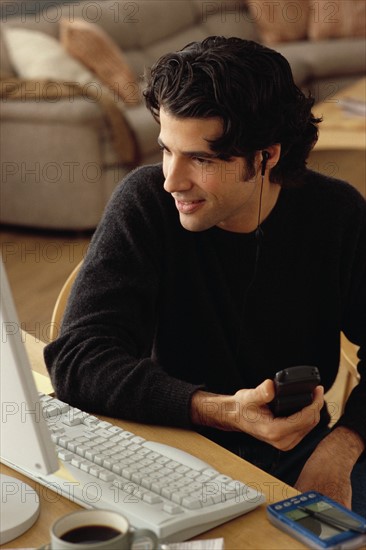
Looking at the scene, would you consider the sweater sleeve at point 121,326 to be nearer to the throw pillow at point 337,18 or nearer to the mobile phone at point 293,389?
the mobile phone at point 293,389

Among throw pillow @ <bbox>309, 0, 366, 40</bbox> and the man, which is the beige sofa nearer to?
throw pillow @ <bbox>309, 0, 366, 40</bbox>

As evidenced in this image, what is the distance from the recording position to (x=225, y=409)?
126 cm

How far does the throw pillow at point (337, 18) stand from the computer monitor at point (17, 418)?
16.5ft

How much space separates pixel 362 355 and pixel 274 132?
0.42 m

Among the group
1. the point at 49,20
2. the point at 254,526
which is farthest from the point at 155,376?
the point at 49,20

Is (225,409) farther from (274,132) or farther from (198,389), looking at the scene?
(274,132)

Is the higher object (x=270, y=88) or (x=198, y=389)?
(x=270, y=88)

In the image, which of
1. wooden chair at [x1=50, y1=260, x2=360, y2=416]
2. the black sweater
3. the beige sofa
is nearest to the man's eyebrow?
the black sweater

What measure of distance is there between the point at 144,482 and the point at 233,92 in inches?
25.1

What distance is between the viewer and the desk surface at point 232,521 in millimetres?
998

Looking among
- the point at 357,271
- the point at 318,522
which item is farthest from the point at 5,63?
the point at 318,522

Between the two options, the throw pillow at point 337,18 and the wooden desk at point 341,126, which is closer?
the wooden desk at point 341,126

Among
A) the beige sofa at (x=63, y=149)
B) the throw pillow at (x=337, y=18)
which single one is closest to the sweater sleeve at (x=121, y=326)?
the beige sofa at (x=63, y=149)

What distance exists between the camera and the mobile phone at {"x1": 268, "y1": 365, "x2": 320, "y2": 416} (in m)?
1.16
